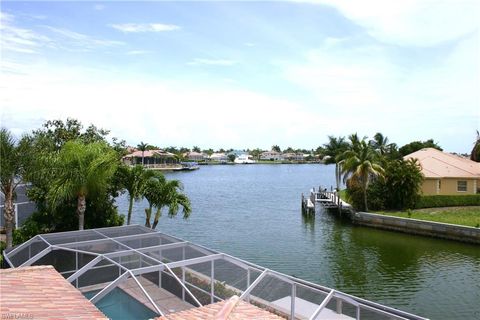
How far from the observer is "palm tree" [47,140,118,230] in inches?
632

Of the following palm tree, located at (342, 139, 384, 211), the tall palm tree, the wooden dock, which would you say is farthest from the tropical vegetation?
the tall palm tree

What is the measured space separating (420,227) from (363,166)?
7.44 metres

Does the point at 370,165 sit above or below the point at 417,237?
above

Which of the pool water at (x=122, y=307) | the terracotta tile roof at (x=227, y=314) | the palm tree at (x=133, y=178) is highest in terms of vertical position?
the palm tree at (x=133, y=178)

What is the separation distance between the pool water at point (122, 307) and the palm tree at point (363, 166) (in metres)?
26.5

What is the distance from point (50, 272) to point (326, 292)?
19.7 ft

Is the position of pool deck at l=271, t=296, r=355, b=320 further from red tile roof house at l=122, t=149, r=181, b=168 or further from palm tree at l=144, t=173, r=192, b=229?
red tile roof house at l=122, t=149, r=181, b=168

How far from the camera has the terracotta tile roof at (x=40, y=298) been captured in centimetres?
646

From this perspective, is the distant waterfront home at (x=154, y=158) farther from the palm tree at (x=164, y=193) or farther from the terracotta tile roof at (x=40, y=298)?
the terracotta tile roof at (x=40, y=298)

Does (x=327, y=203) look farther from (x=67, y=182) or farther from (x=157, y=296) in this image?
(x=157, y=296)

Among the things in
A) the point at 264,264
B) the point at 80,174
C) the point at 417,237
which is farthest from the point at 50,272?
the point at 417,237

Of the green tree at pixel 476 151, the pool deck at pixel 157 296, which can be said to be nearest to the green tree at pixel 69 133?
the pool deck at pixel 157 296

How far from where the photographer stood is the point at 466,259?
2162cm

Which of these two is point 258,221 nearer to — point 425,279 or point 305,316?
point 425,279
